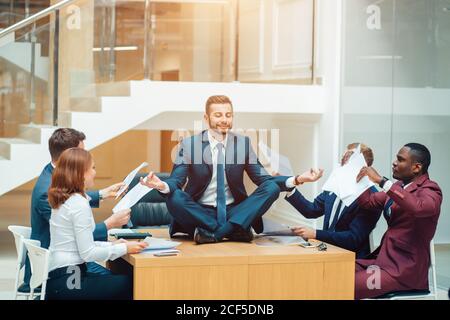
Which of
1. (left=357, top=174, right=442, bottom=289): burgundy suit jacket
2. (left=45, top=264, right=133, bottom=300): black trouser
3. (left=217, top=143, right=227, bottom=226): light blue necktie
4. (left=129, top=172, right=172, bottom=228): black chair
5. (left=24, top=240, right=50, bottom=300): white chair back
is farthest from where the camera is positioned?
(left=129, top=172, right=172, bottom=228): black chair

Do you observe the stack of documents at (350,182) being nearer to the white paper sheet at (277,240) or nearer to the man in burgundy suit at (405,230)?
the man in burgundy suit at (405,230)

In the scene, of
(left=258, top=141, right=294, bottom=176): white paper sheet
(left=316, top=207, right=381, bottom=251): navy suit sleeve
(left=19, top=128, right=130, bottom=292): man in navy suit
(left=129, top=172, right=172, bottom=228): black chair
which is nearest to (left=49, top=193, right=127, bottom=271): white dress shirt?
(left=19, top=128, right=130, bottom=292): man in navy suit

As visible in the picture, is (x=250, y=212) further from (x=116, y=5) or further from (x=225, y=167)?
(x=116, y=5)

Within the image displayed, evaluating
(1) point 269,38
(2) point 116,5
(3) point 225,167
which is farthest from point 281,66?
(3) point 225,167

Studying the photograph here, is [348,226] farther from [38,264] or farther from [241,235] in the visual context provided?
[38,264]

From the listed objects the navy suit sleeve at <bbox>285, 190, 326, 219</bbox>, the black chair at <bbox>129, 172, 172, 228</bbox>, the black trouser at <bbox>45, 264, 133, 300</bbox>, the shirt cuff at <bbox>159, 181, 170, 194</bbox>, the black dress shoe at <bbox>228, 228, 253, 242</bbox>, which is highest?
the shirt cuff at <bbox>159, 181, 170, 194</bbox>

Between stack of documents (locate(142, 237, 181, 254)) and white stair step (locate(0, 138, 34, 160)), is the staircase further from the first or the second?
stack of documents (locate(142, 237, 181, 254))

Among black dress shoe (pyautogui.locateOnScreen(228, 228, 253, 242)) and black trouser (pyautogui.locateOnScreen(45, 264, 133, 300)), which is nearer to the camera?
black trouser (pyautogui.locateOnScreen(45, 264, 133, 300))

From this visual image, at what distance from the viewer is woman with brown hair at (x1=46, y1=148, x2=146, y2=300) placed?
4.31 m

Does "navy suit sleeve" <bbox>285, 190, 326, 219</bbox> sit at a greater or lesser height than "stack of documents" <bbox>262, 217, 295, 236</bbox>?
greater

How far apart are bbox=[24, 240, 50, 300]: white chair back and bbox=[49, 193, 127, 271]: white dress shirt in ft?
0.21

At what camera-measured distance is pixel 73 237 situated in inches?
172

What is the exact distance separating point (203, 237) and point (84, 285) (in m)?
0.76

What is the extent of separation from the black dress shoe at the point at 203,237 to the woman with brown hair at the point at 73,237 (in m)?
0.48
